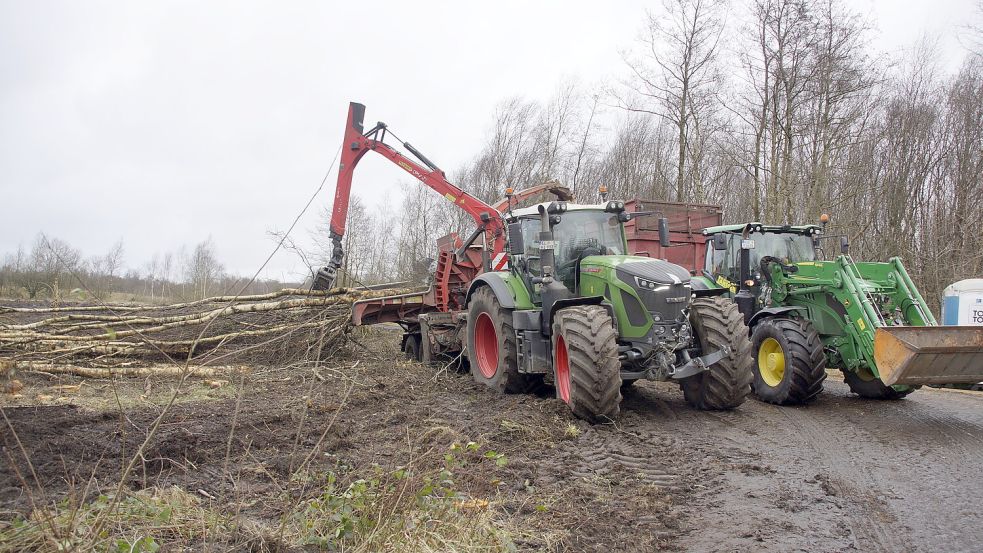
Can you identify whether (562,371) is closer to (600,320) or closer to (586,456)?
(600,320)

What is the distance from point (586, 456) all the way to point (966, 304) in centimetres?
826

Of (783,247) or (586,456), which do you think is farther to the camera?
(783,247)

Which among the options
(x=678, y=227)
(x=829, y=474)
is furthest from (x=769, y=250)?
(x=829, y=474)

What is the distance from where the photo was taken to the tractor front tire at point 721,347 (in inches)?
271

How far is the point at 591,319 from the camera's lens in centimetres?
643

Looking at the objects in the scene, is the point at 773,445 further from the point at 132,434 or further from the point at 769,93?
the point at 769,93

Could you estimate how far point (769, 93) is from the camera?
56.5ft

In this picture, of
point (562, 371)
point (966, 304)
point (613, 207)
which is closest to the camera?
point (562, 371)

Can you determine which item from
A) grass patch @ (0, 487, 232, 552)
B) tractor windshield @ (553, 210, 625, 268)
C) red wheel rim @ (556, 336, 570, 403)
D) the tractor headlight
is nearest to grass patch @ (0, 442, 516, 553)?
grass patch @ (0, 487, 232, 552)

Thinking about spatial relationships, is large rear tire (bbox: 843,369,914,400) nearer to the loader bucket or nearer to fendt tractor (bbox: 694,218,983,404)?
fendt tractor (bbox: 694,218,983,404)

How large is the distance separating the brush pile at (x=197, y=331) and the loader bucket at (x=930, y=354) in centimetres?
696

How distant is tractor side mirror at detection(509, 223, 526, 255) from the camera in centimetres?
744

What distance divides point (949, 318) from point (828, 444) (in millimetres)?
6217

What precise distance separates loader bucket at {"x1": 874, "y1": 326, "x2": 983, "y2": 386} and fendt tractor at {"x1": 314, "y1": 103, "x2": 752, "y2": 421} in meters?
1.30
